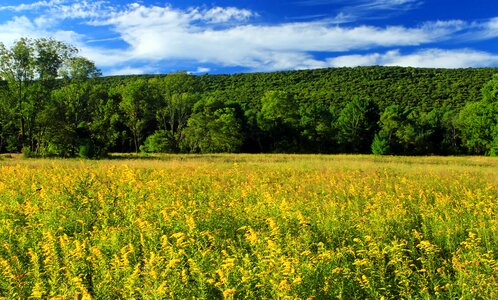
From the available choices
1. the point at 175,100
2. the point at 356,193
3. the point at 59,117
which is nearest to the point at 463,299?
the point at 356,193

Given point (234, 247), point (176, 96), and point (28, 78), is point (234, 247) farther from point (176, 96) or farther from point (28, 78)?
point (176, 96)

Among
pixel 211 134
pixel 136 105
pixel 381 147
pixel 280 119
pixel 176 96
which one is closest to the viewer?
pixel 211 134

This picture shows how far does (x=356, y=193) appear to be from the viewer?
8711 millimetres

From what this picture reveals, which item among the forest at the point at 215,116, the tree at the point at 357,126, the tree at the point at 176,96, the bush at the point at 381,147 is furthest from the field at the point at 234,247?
the tree at the point at 357,126

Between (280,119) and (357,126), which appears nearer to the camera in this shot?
(280,119)

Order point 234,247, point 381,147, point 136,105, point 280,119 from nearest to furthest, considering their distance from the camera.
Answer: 1. point 234,247
2. point 136,105
3. point 381,147
4. point 280,119

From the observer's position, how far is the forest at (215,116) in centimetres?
3281

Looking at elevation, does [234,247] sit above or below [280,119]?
below

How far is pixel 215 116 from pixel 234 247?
5143 centimetres

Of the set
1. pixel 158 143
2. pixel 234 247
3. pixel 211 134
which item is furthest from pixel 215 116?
pixel 234 247

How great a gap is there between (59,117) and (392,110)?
161ft

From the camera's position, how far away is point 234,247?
5141 mm

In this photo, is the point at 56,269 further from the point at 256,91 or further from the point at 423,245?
the point at 256,91

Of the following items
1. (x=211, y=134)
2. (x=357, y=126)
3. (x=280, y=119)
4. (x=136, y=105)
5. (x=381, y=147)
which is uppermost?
(x=136, y=105)
